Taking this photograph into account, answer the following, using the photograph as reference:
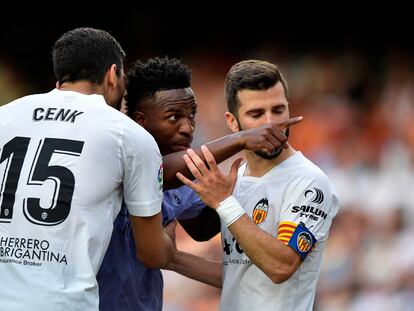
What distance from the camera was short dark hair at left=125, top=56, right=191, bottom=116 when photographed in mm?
5223

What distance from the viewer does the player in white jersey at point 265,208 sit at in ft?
15.3

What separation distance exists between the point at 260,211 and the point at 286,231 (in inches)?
10.2

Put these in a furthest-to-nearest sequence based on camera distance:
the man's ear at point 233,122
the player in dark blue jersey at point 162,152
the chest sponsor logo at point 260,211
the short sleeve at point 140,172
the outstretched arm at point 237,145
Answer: the man's ear at point 233,122 < the chest sponsor logo at point 260,211 < the player in dark blue jersey at point 162,152 < the outstretched arm at point 237,145 < the short sleeve at point 140,172

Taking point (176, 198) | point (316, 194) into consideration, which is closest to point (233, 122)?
point (176, 198)

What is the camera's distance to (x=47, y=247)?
4.18 meters

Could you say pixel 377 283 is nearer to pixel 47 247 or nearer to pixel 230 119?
pixel 230 119

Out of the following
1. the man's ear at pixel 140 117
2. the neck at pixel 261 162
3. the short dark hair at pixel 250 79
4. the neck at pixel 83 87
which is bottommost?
the neck at pixel 261 162

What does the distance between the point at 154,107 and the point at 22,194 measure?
1155mm

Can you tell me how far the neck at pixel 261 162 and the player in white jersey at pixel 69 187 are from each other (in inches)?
32.5

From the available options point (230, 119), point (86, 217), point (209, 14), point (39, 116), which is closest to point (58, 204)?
point (86, 217)

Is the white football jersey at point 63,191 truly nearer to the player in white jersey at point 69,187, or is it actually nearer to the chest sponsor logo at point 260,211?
the player in white jersey at point 69,187

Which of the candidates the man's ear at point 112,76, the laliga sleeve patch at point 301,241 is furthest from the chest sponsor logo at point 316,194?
the man's ear at point 112,76

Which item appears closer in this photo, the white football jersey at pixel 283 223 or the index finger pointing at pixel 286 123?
the index finger pointing at pixel 286 123

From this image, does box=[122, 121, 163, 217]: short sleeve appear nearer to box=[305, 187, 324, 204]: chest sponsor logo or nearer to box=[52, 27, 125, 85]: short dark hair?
box=[52, 27, 125, 85]: short dark hair
